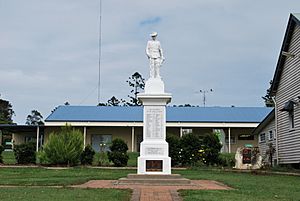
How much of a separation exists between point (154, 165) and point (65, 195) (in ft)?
19.8

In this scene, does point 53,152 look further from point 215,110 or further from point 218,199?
point 215,110

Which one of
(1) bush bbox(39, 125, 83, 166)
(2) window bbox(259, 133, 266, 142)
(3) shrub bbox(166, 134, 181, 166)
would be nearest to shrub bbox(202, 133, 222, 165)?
(3) shrub bbox(166, 134, 181, 166)

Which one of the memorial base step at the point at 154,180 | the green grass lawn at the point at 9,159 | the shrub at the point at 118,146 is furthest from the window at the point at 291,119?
the green grass lawn at the point at 9,159

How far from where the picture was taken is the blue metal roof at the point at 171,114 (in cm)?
3778

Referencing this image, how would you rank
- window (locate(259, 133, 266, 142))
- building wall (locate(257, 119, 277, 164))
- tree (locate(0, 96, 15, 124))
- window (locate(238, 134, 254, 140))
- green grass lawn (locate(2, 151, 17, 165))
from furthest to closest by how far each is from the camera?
tree (locate(0, 96, 15, 124)) → window (locate(238, 134, 254, 140)) → window (locate(259, 133, 266, 142)) → building wall (locate(257, 119, 277, 164)) → green grass lawn (locate(2, 151, 17, 165))

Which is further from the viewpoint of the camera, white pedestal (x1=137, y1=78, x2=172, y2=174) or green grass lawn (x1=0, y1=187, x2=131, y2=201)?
white pedestal (x1=137, y1=78, x2=172, y2=174)

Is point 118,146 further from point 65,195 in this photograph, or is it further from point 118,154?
point 65,195

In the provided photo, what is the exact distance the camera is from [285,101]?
25.3 meters

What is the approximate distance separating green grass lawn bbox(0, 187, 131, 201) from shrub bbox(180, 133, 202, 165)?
48.6 ft

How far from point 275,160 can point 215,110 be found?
47.1 feet

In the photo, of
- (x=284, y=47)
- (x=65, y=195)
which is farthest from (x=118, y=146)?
(x=65, y=195)

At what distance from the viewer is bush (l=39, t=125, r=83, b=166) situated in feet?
76.1

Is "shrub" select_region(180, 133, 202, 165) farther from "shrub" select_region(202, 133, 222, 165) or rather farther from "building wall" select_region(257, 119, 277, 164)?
"building wall" select_region(257, 119, 277, 164)

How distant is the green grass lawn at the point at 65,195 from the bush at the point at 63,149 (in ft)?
40.7
